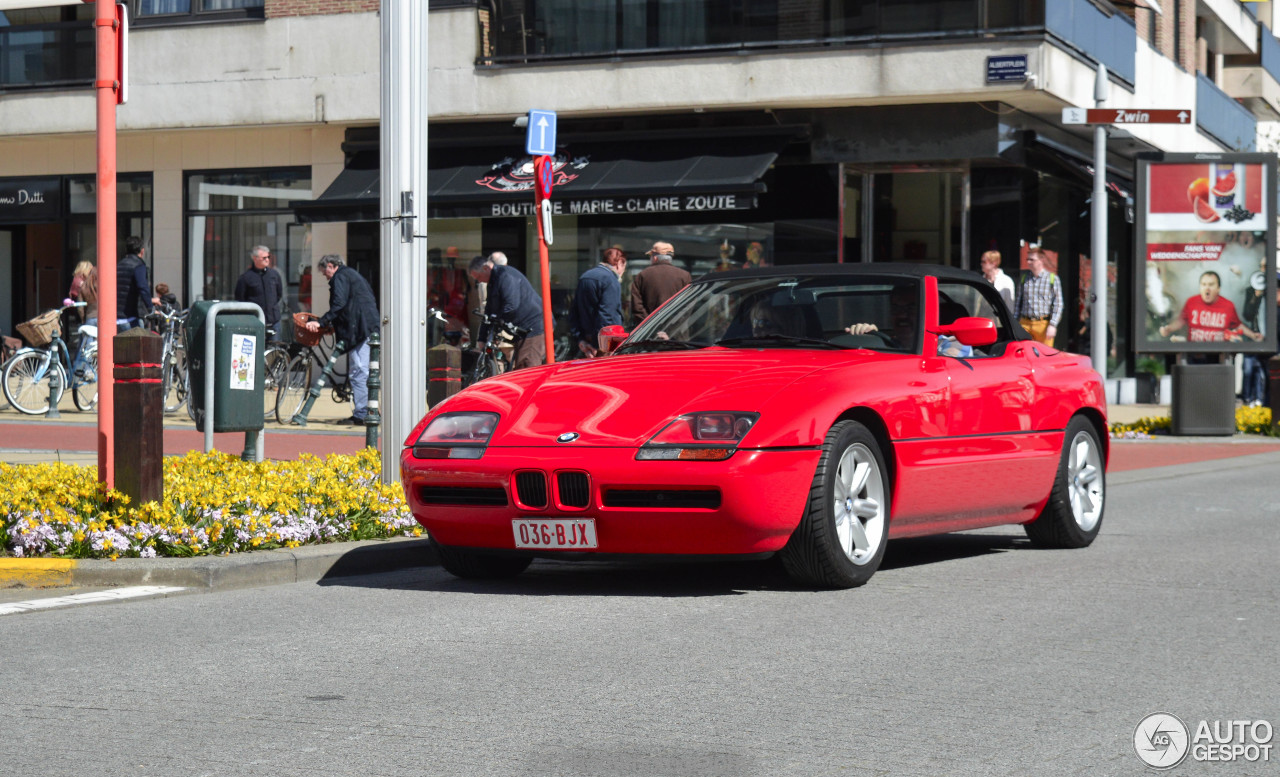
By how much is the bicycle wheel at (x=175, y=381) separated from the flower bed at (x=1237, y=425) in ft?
33.1

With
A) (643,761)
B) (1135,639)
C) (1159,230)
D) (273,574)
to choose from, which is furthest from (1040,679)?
(1159,230)

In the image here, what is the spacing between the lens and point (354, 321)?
1769cm

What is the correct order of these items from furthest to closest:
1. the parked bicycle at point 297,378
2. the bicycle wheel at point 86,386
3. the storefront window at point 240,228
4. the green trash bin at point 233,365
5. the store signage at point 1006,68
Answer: the storefront window at point 240,228 < the store signage at point 1006,68 < the bicycle wheel at point 86,386 < the parked bicycle at point 297,378 < the green trash bin at point 233,365

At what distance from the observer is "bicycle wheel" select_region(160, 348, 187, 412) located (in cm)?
1889

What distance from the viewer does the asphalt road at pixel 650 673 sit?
448 cm

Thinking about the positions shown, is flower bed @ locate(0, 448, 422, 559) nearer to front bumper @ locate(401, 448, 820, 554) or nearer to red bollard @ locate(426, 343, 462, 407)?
red bollard @ locate(426, 343, 462, 407)

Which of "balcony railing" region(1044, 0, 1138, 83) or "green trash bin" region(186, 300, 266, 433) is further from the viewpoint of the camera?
"balcony railing" region(1044, 0, 1138, 83)

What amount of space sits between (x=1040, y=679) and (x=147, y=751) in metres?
2.69

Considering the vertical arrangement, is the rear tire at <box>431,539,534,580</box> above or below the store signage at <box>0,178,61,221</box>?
below

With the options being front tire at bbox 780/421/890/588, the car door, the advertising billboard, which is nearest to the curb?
front tire at bbox 780/421/890/588

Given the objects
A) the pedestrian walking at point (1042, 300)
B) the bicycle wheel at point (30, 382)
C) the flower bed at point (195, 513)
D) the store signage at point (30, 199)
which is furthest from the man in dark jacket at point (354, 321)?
the store signage at point (30, 199)

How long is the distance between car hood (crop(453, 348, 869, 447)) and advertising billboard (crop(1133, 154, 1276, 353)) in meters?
13.6

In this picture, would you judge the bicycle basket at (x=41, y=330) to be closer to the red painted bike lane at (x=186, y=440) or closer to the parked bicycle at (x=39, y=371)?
the parked bicycle at (x=39, y=371)

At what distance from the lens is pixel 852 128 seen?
2245cm
